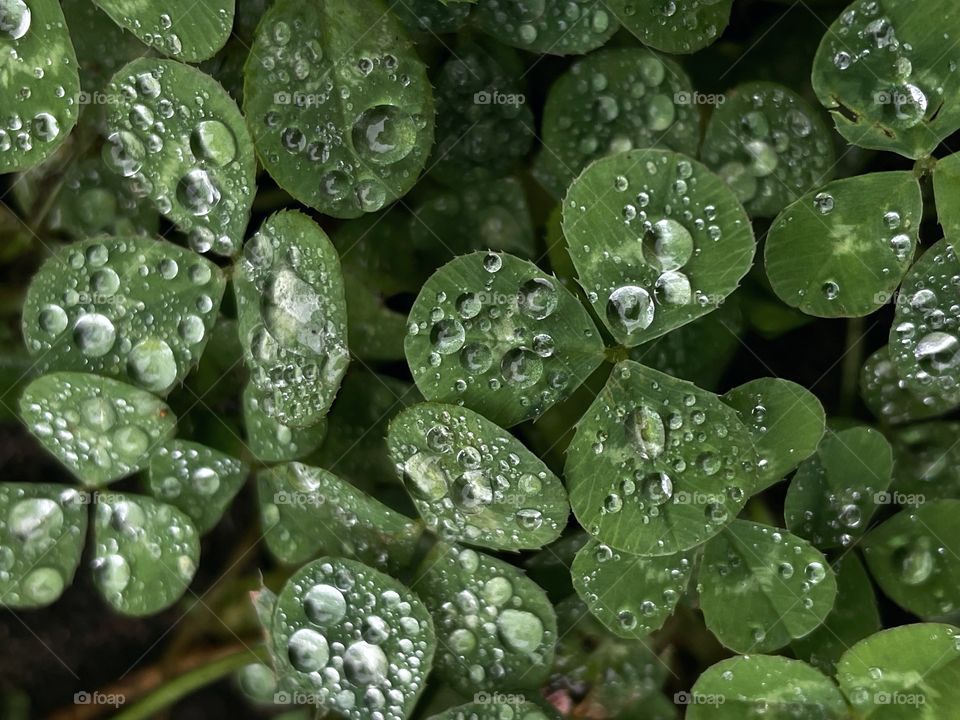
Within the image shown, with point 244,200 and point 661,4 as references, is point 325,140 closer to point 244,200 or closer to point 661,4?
point 244,200

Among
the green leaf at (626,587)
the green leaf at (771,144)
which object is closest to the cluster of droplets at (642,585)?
the green leaf at (626,587)

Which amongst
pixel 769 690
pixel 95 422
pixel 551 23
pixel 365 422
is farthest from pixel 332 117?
pixel 769 690

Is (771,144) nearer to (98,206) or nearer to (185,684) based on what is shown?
(98,206)

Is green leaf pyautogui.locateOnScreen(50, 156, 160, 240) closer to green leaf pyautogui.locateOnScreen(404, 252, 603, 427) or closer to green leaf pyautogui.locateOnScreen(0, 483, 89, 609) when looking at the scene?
green leaf pyautogui.locateOnScreen(0, 483, 89, 609)

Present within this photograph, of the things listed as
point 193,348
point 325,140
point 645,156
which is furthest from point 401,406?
point 645,156

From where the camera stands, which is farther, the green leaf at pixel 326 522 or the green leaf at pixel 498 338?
the green leaf at pixel 326 522

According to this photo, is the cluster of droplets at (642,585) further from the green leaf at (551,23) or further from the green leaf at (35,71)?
the green leaf at (35,71)
